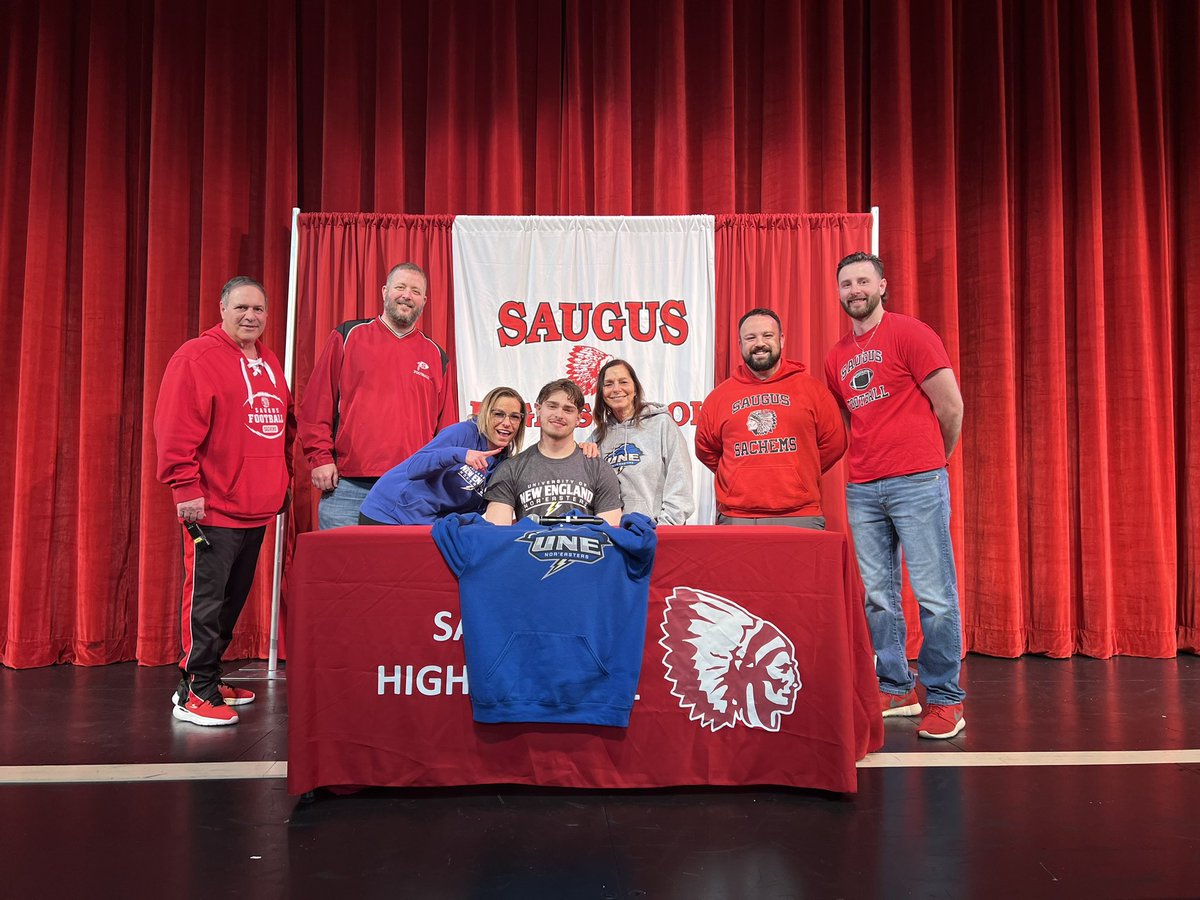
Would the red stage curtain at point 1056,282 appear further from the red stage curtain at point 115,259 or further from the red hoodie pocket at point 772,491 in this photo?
the red stage curtain at point 115,259

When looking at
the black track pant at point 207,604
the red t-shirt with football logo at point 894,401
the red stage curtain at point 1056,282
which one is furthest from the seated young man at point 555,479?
the red stage curtain at point 1056,282

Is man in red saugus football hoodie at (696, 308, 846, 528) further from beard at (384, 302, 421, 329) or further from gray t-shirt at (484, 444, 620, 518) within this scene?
beard at (384, 302, 421, 329)

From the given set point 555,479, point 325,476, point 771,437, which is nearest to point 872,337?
point 771,437

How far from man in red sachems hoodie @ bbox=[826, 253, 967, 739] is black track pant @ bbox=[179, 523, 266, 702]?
2239 millimetres

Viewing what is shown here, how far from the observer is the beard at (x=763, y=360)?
2986 mm

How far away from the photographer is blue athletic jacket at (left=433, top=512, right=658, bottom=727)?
2084 millimetres

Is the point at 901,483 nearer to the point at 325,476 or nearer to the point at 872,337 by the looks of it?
the point at 872,337

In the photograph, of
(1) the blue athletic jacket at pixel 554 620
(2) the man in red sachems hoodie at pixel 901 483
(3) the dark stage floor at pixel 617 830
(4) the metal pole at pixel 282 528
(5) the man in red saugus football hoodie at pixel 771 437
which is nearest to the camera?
(3) the dark stage floor at pixel 617 830

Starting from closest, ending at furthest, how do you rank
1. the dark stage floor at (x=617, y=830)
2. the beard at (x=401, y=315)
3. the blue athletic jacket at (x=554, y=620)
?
1. the dark stage floor at (x=617, y=830)
2. the blue athletic jacket at (x=554, y=620)
3. the beard at (x=401, y=315)

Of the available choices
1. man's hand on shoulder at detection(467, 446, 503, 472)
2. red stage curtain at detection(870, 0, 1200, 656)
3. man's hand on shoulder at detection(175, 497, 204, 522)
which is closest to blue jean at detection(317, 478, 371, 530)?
man's hand on shoulder at detection(175, 497, 204, 522)

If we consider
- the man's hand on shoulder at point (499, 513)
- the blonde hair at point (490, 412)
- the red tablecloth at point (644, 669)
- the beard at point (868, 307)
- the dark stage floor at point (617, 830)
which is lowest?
the dark stage floor at point (617, 830)

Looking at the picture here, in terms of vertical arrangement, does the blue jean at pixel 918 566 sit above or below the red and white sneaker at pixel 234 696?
above

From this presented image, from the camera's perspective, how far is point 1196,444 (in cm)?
429

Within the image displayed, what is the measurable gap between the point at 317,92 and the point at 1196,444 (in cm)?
478
